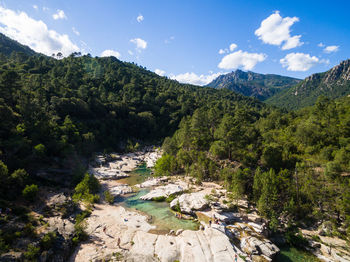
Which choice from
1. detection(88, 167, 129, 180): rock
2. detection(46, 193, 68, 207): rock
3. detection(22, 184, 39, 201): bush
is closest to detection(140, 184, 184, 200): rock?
detection(46, 193, 68, 207): rock

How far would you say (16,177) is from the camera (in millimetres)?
35094

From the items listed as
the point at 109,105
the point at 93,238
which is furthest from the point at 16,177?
the point at 109,105

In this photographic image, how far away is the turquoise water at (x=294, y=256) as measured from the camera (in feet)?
87.5

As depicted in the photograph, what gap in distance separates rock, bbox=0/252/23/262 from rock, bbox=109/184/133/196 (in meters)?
28.0

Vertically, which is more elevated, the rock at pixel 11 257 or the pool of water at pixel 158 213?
the rock at pixel 11 257

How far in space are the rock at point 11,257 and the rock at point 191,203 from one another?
2753cm

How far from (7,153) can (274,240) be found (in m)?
61.7

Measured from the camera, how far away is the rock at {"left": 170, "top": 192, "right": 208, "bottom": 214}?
38119 mm

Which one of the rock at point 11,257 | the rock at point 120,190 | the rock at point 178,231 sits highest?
the rock at point 11,257

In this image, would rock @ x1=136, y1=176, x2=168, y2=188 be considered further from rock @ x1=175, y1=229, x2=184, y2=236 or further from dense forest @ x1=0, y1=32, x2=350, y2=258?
rock @ x1=175, y1=229, x2=184, y2=236

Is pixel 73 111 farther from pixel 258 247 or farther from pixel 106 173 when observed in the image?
pixel 258 247

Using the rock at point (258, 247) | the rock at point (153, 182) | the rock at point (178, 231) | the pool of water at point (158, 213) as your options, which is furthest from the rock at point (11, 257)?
the rock at point (153, 182)

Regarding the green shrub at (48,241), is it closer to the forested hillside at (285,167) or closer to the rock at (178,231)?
the rock at (178,231)

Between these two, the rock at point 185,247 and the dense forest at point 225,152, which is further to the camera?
the dense forest at point 225,152
